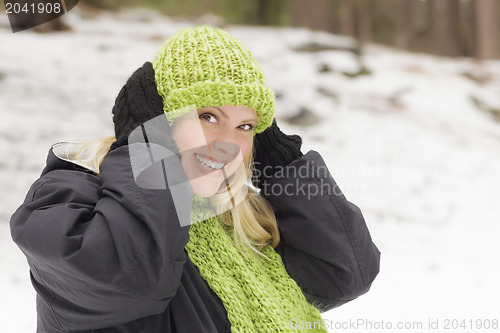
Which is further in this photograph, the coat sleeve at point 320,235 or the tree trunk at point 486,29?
the tree trunk at point 486,29

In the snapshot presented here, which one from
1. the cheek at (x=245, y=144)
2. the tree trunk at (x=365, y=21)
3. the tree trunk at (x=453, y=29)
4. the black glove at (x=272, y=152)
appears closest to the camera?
the cheek at (x=245, y=144)

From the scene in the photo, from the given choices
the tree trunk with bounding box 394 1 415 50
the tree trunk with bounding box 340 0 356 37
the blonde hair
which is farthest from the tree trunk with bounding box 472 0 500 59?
the blonde hair

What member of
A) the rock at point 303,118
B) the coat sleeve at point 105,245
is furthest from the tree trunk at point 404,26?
the coat sleeve at point 105,245

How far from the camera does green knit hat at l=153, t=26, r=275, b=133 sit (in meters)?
0.96

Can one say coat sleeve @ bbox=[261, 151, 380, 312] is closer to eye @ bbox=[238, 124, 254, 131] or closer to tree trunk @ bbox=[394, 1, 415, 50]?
eye @ bbox=[238, 124, 254, 131]

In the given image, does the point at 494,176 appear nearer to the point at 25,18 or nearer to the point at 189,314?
the point at 189,314

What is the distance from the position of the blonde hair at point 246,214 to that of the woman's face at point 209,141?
0.34ft

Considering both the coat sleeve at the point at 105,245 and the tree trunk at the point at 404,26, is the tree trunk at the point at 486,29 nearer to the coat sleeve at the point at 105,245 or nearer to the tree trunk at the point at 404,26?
the tree trunk at the point at 404,26

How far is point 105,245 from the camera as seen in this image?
79cm

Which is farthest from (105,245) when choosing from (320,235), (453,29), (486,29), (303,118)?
(453,29)

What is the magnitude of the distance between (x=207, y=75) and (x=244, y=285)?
0.46m

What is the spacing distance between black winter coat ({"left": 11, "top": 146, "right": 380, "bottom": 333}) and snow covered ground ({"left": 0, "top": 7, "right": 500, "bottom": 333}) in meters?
1.10

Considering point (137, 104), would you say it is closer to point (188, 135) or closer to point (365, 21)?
point (188, 135)

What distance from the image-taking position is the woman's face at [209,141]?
998mm
